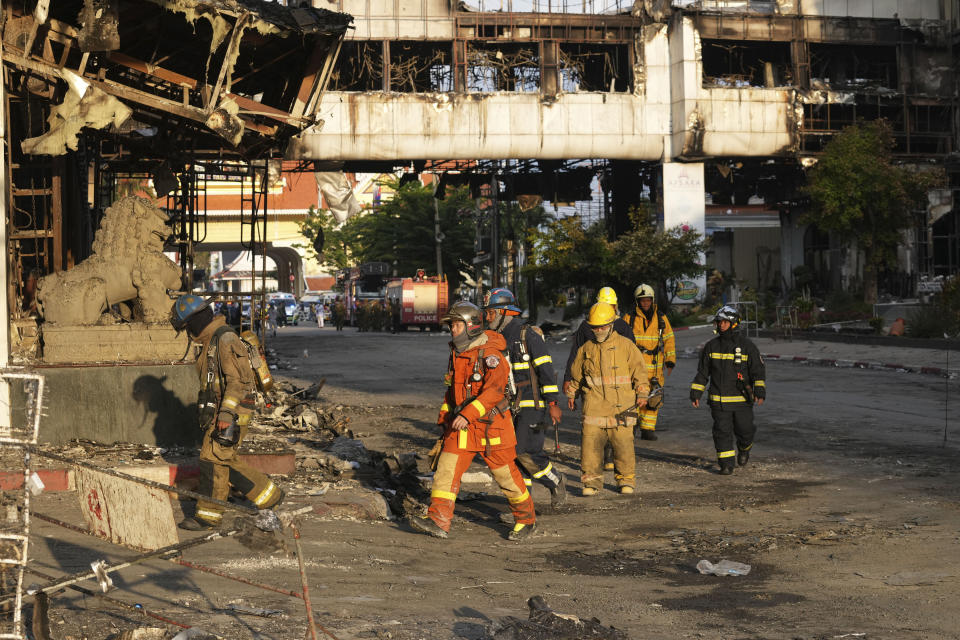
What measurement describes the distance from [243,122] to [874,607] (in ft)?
39.1

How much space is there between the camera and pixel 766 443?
1389 cm

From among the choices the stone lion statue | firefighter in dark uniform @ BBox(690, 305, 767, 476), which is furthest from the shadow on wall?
firefighter in dark uniform @ BBox(690, 305, 767, 476)

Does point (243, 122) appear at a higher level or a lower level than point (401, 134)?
lower

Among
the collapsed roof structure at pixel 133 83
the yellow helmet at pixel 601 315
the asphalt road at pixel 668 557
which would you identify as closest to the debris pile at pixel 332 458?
the asphalt road at pixel 668 557

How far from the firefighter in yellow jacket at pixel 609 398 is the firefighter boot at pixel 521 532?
1.93 metres

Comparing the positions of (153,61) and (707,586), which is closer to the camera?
(707,586)

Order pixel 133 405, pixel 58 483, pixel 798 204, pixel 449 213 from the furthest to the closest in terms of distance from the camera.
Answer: pixel 449 213 → pixel 798 204 → pixel 133 405 → pixel 58 483

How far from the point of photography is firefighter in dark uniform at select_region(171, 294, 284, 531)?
8.83 metres

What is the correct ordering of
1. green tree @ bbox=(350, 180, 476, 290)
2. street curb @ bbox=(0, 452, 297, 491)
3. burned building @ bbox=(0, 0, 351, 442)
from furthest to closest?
green tree @ bbox=(350, 180, 476, 290)
burned building @ bbox=(0, 0, 351, 442)
street curb @ bbox=(0, 452, 297, 491)

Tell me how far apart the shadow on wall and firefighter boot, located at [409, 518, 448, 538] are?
419 centimetres

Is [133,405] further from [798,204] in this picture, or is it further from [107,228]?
[798,204]

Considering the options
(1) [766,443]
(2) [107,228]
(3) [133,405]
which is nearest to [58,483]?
(3) [133,405]

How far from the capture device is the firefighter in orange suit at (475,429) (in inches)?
346

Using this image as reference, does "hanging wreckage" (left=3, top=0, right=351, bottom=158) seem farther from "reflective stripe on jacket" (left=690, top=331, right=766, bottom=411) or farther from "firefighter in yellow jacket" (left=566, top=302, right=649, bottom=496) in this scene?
"reflective stripe on jacket" (left=690, top=331, right=766, bottom=411)
